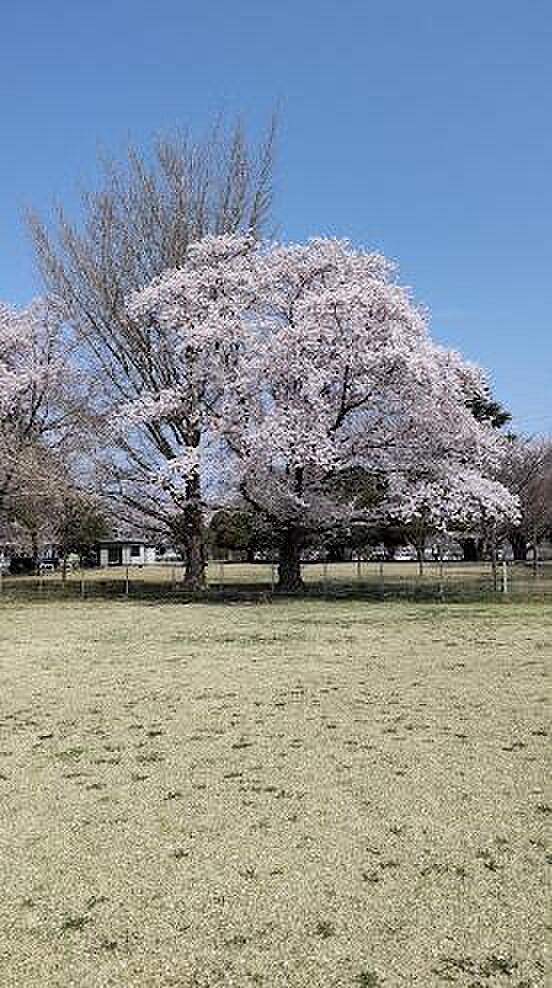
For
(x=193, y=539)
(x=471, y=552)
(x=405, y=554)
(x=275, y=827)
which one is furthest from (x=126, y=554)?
(x=275, y=827)

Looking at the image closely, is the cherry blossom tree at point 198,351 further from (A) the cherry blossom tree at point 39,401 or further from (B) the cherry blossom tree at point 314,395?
(A) the cherry blossom tree at point 39,401

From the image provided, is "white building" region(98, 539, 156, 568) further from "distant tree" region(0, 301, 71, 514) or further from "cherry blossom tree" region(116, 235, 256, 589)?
"cherry blossom tree" region(116, 235, 256, 589)

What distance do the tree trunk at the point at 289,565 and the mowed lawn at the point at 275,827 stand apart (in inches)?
Result: 588

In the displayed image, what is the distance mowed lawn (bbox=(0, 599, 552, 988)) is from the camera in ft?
11.7

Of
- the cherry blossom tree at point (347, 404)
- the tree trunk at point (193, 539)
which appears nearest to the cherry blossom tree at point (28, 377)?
the tree trunk at point (193, 539)

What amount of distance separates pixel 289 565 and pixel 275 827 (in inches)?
842

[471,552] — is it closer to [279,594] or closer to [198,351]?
[279,594]

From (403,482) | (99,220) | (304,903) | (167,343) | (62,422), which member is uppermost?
(99,220)

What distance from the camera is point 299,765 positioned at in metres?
6.45

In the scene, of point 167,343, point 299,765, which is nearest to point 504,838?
point 299,765

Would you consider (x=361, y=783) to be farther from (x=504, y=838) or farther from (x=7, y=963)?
(x=7, y=963)

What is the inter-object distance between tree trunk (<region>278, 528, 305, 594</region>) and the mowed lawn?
14928 millimetres

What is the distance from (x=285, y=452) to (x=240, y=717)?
46.3 ft

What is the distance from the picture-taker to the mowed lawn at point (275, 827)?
3.56 m
